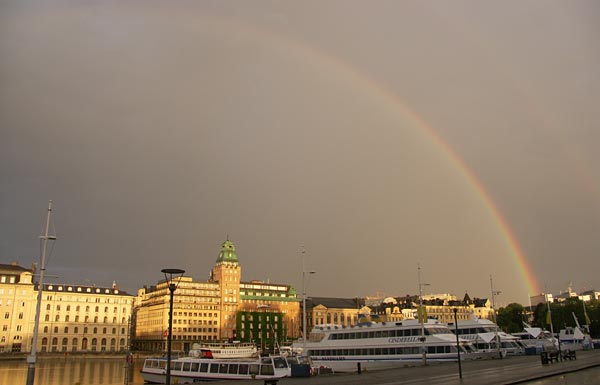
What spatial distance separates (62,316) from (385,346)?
134827mm

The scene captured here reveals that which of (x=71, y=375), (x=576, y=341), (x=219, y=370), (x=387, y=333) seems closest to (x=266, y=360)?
(x=219, y=370)

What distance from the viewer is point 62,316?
6644 inches

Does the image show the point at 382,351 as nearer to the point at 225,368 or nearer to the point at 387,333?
the point at 387,333

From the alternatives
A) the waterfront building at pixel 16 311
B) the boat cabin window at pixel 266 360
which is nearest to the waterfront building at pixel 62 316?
the waterfront building at pixel 16 311

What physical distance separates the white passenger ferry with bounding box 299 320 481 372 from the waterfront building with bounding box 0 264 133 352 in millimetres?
112049

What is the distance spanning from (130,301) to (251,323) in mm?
46291

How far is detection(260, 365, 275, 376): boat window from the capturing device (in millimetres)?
48516

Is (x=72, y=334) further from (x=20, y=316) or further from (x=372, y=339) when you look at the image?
(x=372, y=339)

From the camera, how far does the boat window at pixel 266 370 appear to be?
4852cm

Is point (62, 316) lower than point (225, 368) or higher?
higher

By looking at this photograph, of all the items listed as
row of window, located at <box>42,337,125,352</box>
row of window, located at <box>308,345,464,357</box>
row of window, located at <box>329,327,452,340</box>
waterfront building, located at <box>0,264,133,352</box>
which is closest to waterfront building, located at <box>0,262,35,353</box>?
waterfront building, located at <box>0,264,133,352</box>

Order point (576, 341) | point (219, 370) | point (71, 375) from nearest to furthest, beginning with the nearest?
point (219, 370) → point (71, 375) → point (576, 341)

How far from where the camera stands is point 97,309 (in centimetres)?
17588

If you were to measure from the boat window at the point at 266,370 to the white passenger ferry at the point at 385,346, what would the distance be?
15.4 m
